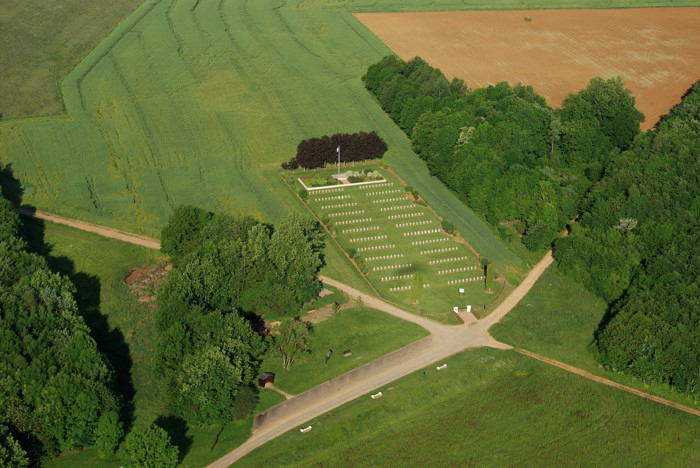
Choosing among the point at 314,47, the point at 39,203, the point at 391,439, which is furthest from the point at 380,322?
the point at 314,47

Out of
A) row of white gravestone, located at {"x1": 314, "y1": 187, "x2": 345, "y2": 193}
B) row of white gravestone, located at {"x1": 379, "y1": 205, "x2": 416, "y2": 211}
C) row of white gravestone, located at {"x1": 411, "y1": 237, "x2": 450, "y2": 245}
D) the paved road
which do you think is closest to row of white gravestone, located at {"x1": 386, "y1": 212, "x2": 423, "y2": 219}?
row of white gravestone, located at {"x1": 379, "y1": 205, "x2": 416, "y2": 211}

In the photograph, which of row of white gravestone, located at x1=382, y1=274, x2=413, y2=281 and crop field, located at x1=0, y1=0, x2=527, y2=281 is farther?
crop field, located at x1=0, y1=0, x2=527, y2=281

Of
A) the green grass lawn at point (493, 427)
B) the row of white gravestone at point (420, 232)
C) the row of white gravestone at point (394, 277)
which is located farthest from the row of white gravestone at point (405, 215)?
the green grass lawn at point (493, 427)

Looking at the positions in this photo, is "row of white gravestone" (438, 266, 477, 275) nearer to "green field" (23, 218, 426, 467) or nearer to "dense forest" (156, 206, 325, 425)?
"green field" (23, 218, 426, 467)

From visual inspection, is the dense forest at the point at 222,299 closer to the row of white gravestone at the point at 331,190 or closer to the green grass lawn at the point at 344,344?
the green grass lawn at the point at 344,344

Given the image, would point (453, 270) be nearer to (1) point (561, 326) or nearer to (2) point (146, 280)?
(1) point (561, 326)

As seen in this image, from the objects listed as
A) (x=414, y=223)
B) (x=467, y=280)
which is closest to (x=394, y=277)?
(x=467, y=280)
